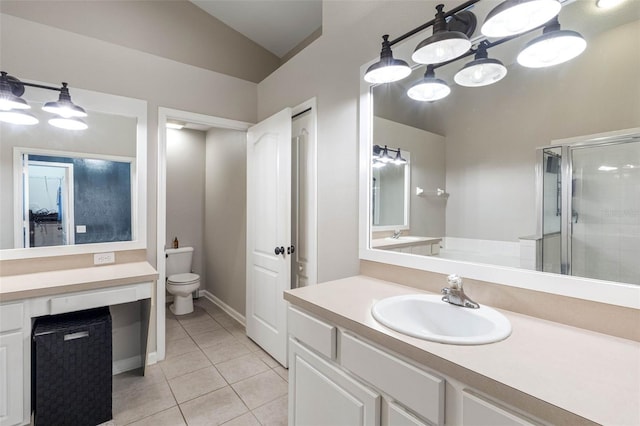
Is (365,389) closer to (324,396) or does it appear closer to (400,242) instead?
(324,396)

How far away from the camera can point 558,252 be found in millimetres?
1135

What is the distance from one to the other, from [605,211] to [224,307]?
147 inches

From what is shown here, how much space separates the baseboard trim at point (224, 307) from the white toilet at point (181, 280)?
0.37 metres

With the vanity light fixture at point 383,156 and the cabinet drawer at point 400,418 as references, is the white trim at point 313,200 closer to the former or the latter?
the vanity light fixture at point 383,156

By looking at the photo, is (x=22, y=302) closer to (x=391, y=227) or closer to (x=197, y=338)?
(x=197, y=338)

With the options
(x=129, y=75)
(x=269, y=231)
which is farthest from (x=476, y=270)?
(x=129, y=75)

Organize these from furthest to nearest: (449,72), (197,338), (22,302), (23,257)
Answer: (197,338) → (23,257) → (22,302) → (449,72)

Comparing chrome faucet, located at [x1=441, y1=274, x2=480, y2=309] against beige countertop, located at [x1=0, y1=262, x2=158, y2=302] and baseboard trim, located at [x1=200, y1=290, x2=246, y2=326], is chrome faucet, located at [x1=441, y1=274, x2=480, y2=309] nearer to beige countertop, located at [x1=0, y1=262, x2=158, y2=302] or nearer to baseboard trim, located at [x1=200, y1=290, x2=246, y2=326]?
beige countertop, located at [x1=0, y1=262, x2=158, y2=302]

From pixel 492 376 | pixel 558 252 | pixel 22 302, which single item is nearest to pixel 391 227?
pixel 558 252

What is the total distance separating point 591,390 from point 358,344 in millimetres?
661

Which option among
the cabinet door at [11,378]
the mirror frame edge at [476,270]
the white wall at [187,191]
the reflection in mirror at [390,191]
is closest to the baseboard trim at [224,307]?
the white wall at [187,191]

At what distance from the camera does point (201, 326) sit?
3.23m

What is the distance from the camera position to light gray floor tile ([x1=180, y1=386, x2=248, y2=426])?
1.82 metres

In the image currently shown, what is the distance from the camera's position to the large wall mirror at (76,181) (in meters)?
1.98
